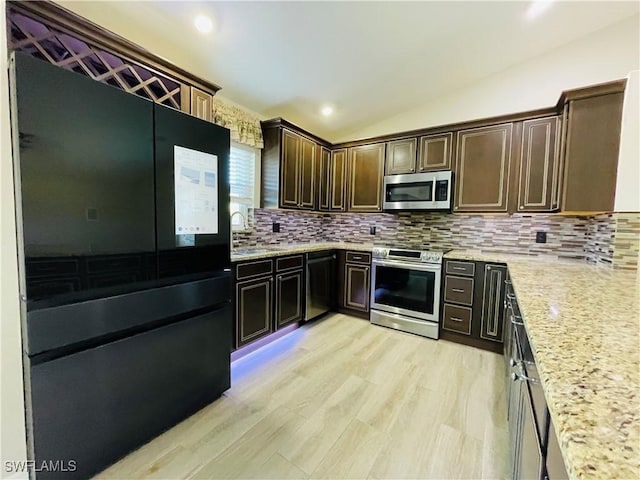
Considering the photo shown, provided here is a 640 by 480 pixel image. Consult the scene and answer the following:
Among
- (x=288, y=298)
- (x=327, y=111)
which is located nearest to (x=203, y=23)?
(x=327, y=111)

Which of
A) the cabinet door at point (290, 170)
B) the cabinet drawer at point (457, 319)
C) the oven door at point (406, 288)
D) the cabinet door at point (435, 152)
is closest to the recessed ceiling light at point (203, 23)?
the cabinet door at point (290, 170)

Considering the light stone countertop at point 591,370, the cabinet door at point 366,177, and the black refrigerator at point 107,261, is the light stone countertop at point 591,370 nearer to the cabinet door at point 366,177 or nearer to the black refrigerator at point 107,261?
the black refrigerator at point 107,261

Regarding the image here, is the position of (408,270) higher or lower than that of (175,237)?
lower

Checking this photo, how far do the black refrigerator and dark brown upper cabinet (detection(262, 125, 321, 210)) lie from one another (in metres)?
1.33

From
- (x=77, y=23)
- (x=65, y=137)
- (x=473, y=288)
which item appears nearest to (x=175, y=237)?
(x=65, y=137)

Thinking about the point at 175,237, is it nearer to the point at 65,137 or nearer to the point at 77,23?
the point at 65,137

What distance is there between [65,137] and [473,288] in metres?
3.19

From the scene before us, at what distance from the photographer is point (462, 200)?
3047 millimetres

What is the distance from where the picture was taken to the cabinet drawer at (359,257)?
338 centimetres

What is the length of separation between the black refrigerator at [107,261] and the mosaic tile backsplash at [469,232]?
1.35 metres

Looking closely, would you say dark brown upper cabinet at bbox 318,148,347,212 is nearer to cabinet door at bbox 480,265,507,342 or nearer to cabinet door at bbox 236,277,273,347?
cabinet door at bbox 236,277,273,347

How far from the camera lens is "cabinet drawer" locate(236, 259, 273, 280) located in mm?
2321

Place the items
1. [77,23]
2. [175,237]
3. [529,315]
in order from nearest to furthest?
[529,315]
[77,23]
[175,237]

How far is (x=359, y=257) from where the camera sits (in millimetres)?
3445
